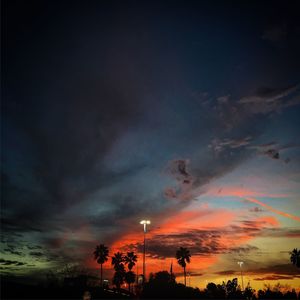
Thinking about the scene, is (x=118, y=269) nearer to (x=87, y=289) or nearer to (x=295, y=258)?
(x=87, y=289)

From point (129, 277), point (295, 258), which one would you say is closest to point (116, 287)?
point (129, 277)

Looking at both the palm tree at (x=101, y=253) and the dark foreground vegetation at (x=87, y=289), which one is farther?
the palm tree at (x=101, y=253)

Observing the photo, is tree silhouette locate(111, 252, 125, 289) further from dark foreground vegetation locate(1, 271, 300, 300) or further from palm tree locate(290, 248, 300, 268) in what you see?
palm tree locate(290, 248, 300, 268)

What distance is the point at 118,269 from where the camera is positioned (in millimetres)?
94062

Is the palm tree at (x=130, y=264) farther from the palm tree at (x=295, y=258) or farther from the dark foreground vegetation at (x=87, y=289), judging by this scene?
the palm tree at (x=295, y=258)

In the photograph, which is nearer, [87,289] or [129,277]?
[87,289]

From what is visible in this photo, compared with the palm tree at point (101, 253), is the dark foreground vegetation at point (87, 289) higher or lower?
lower

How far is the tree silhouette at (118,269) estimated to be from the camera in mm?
93125

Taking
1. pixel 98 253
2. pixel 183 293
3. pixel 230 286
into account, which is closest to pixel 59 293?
pixel 98 253

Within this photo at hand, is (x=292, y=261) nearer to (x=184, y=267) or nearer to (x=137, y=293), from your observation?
(x=184, y=267)

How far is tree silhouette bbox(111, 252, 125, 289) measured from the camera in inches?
3666

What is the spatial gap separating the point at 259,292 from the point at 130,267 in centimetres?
8506

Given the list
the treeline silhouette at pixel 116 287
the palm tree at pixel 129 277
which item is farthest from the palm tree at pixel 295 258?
the palm tree at pixel 129 277

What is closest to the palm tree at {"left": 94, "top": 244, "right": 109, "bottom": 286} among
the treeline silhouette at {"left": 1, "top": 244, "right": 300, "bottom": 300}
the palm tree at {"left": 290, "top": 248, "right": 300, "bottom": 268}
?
the treeline silhouette at {"left": 1, "top": 244, "right": 300, "bottom": 300}
